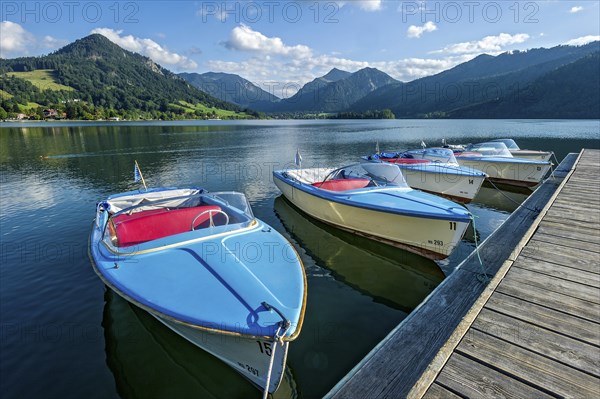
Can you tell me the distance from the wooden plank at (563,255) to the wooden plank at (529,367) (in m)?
3.15

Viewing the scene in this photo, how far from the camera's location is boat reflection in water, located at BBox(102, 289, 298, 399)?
5.04m

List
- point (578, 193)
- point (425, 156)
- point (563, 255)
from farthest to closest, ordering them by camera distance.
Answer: point (425, 156), point (578, 193), point (563, 255)

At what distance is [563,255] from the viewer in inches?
237

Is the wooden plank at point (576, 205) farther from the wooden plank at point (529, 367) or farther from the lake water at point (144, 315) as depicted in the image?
the wooden plank at point (529, 367)

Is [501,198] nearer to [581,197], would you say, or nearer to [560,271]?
[581,197]

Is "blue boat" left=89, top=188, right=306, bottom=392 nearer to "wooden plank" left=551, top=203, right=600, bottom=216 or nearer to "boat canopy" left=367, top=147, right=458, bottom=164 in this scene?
"wooden plank" left=551, top=203, right=600, bottom=216

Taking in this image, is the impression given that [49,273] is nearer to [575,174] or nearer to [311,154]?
[575,174]

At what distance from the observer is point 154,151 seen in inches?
1556

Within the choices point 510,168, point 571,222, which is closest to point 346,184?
point 571,222

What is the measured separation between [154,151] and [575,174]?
41606mm

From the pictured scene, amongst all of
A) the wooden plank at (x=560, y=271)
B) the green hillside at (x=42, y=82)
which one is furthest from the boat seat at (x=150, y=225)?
the green hillside at (x=42, y=82)

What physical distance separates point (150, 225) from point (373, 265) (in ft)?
21.6

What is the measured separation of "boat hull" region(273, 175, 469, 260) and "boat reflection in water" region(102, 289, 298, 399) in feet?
19.6

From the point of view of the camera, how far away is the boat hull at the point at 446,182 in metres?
14.6
